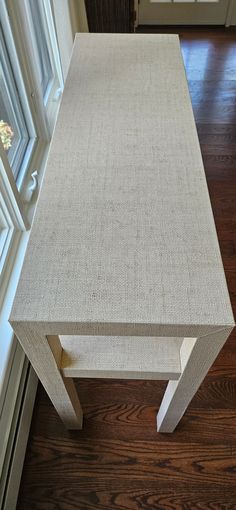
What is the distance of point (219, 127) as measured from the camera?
6.64ft

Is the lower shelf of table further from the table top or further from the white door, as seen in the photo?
the white door

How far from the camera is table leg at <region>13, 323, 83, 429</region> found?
1.91 ft

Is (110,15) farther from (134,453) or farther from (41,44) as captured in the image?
(134,453)

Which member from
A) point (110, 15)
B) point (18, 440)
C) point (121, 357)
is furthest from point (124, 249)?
point (110, 15)

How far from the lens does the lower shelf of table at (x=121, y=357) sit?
72cm

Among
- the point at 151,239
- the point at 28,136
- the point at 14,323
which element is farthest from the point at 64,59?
the point at 14,323

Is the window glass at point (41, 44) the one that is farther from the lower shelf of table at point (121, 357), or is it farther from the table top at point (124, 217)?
the lower shelf of table at point (121, 357)

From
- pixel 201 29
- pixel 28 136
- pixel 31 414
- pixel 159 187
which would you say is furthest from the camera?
pixel 201 29

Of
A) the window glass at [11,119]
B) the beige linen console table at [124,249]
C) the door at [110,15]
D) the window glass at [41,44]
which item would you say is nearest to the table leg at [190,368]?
the beige linen console table at [124,249]

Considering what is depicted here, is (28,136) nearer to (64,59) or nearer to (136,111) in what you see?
(64,59)

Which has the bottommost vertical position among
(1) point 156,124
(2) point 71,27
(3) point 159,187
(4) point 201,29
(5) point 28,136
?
(3) point 159,187

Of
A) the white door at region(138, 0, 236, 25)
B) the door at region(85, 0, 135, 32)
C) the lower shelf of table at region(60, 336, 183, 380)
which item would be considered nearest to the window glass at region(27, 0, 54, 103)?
the door at region(85, 0, 135, 32)

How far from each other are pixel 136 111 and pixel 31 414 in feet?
3.00

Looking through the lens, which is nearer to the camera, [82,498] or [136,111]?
[136,111]
